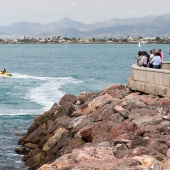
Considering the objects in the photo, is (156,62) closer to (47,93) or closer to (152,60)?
(152,60)

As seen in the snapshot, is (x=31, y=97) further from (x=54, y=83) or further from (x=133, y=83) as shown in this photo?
(x=133, y=83)

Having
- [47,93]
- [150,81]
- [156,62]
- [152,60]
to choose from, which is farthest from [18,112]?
[150,81]

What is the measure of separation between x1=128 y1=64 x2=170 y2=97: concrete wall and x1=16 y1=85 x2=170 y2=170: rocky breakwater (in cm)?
38

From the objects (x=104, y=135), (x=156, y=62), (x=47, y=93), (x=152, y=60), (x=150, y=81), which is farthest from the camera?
(x=47, y=93)

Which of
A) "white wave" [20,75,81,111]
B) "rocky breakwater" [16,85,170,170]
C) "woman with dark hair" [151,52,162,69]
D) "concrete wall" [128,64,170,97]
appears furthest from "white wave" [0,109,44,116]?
"woman with dark hair" [151,52,162,69]

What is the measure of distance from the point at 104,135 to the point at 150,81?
19.8 ft

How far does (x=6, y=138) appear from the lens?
26750 mm

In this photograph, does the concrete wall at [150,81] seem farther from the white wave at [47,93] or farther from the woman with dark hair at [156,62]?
the white wave at [47,93]

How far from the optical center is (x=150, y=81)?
74.8 ft

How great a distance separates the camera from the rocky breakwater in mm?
13227

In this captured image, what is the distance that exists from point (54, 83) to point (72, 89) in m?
6.75

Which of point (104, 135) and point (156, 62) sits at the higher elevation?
point (156, 62)

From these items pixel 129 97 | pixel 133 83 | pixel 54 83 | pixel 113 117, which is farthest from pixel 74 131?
pixel 54 83

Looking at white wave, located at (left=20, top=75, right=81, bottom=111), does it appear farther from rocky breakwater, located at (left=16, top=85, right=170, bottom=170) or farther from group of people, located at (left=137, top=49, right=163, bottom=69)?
group of people, located at (left=137, top=49, right=163, bottom=69)
